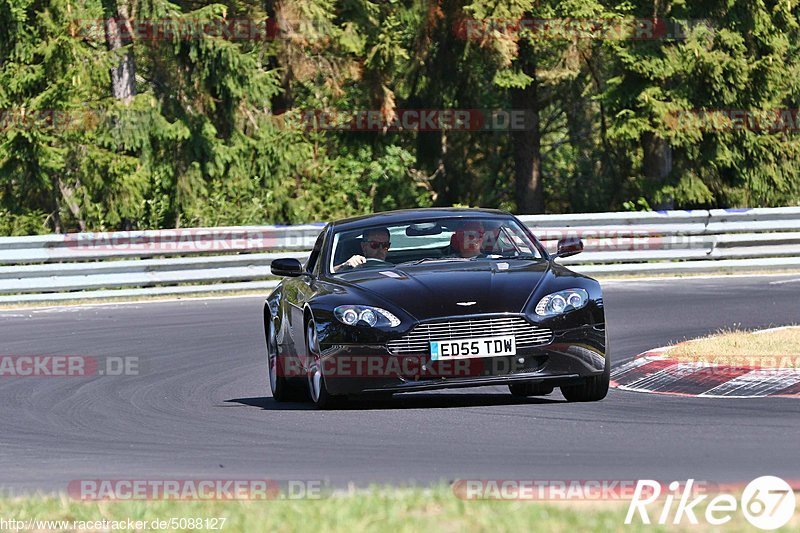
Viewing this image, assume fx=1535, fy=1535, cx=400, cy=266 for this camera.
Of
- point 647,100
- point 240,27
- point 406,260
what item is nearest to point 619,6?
point 647,100

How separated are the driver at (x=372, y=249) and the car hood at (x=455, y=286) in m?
0.51

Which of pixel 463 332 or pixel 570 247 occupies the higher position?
pixel 570 247

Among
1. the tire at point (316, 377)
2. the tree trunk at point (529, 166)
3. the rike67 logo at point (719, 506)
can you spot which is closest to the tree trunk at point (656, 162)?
the tree trunk at point (529, 166)

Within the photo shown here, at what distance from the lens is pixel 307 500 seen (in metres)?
6.75

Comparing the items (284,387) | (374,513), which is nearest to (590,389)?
(284,387)

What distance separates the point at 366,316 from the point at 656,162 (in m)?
22.7

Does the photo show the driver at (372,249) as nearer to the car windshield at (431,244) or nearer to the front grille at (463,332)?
the car windshield at (431,244)

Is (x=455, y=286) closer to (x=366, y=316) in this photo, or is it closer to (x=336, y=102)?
(x=366, y=316)

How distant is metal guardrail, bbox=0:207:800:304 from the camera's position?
22.2 meters

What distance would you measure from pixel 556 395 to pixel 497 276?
1359 mm

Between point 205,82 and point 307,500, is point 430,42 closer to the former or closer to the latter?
point 205,82

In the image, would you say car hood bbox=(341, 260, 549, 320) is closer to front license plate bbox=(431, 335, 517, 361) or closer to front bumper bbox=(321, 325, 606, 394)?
front license plate bbox=(431, 335, 517, 361)

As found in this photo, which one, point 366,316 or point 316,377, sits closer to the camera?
point 366,316

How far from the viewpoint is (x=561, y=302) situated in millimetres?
10188
